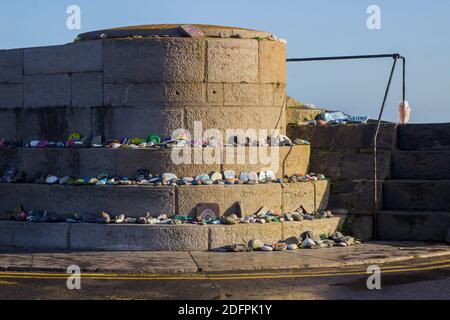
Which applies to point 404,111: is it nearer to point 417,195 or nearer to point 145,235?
point 417,195

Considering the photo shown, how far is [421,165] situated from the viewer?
45.7ft

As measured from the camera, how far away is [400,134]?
14.4m

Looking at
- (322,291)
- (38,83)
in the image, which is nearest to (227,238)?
(322,291)

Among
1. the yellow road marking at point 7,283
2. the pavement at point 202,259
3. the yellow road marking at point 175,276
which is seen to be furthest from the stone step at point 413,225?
the yellow road marking at point 7,283

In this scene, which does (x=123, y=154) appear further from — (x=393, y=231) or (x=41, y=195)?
(x=393, y=231)

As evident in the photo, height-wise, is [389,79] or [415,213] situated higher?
[389,79]

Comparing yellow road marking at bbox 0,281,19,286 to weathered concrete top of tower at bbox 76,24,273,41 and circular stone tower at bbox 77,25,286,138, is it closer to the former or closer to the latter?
circular stone tower at bbox 77,25,286,138

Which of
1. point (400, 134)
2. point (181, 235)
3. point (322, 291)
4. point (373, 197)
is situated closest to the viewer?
point (322, 291)

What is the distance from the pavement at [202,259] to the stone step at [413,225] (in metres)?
0.69

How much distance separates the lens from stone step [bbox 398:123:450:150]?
14.1 m

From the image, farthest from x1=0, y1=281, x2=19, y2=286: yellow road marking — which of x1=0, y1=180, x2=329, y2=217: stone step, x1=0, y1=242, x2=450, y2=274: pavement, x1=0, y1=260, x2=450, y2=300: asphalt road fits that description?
x1=0, y1=180, x2=329, y2=217: stone step

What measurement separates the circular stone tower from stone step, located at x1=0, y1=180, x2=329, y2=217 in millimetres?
995

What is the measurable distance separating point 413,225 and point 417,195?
23.0 inches

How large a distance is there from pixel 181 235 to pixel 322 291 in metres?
2.89
